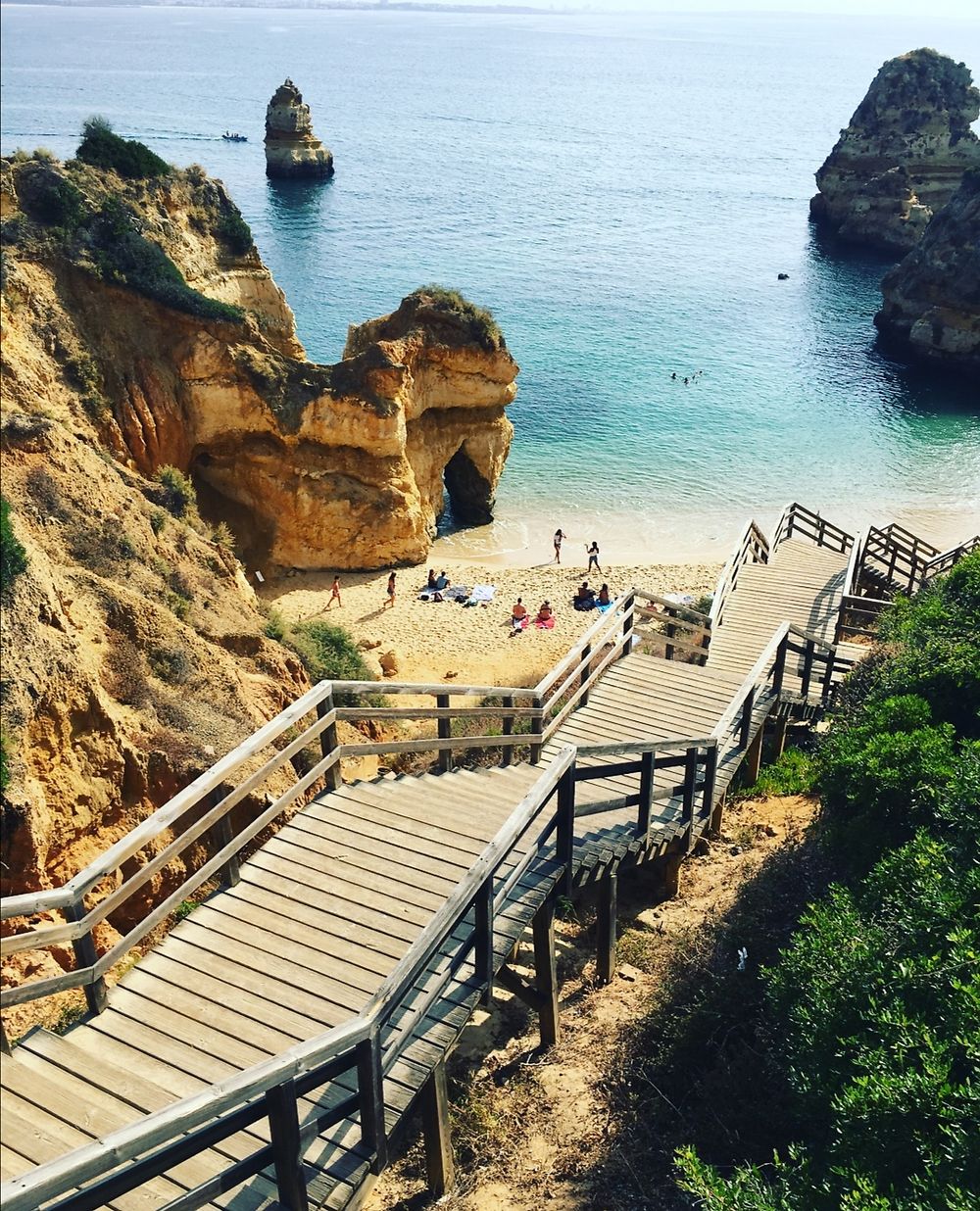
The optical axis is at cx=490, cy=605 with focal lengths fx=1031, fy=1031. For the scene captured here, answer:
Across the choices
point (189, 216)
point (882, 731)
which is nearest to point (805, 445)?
point (189, 216)

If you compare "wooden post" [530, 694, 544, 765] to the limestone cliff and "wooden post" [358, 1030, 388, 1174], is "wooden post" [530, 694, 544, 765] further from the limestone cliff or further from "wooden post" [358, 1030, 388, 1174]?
"wooden post" [358, 1030, 388, 1174]

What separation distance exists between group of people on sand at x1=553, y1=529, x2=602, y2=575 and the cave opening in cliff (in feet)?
9.08

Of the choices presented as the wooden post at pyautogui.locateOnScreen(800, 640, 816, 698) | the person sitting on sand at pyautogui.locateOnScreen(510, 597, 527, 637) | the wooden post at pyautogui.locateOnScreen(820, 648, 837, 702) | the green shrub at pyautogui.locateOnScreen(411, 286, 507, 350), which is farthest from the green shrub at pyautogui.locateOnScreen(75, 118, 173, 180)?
the wooden post at pyautogui.locateOnScreen(820, 648, 837, 702)

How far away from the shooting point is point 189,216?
2900 centimetres

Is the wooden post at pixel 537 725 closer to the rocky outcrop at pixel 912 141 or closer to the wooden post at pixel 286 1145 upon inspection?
the wooden post at pixel 286 1145

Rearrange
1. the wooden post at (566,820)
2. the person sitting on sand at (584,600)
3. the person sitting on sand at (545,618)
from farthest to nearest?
1. the person sitting on sand at (584,600)
2. the person sitting on sand at (545,618)
3. the wooden post at (566,820)

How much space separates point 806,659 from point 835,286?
6344 centimetres

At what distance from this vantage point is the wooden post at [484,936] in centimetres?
713

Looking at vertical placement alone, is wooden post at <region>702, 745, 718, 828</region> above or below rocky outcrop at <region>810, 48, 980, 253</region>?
below

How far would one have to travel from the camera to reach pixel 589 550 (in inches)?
1299

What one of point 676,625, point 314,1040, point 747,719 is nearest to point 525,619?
point 676,625

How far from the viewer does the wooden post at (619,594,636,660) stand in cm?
1418

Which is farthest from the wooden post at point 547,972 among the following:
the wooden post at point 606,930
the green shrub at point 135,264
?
the green shrub at point 135,264

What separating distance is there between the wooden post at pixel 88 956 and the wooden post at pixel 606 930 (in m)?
4.75
